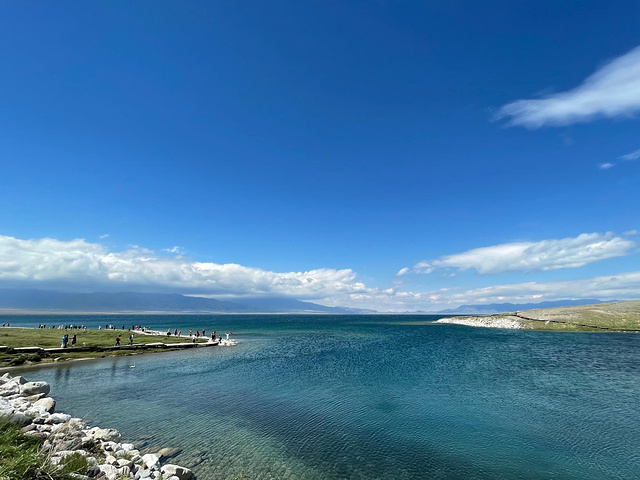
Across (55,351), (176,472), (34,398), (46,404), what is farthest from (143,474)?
(55,351)

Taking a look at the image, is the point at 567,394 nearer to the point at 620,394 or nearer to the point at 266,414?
the point at 620,394

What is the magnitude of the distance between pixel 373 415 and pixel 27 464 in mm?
22470

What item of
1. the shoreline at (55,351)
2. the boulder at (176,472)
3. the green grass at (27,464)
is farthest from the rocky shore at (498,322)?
the green grass at (27,464)

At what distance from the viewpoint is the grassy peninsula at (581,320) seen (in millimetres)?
109125

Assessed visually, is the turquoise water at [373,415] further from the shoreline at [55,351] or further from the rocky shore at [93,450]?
the shoreline at [55,351]

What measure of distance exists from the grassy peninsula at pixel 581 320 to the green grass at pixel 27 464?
145080 mm

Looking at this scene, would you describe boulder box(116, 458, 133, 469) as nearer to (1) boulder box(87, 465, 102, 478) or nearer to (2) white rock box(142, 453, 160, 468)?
(2) white rock box(142, 453, 160, 468)

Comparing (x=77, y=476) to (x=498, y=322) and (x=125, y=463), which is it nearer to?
(x=125, y=463)

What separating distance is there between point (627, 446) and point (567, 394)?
1287cm

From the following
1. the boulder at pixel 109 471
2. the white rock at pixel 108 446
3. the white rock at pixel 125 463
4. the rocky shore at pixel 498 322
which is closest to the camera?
the boulder at pixel 109 471

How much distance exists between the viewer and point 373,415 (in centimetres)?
2545

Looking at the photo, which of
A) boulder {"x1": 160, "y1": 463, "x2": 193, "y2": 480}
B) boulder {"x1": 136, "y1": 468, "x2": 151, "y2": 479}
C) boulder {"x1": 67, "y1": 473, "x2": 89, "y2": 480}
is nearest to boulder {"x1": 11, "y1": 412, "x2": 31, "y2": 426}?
boulder {"x1": 136, "y1": 468, "x2": 151, "y2": 479}

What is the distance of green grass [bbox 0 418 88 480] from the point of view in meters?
9.08

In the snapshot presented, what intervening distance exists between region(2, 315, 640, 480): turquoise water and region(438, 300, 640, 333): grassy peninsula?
269ft
